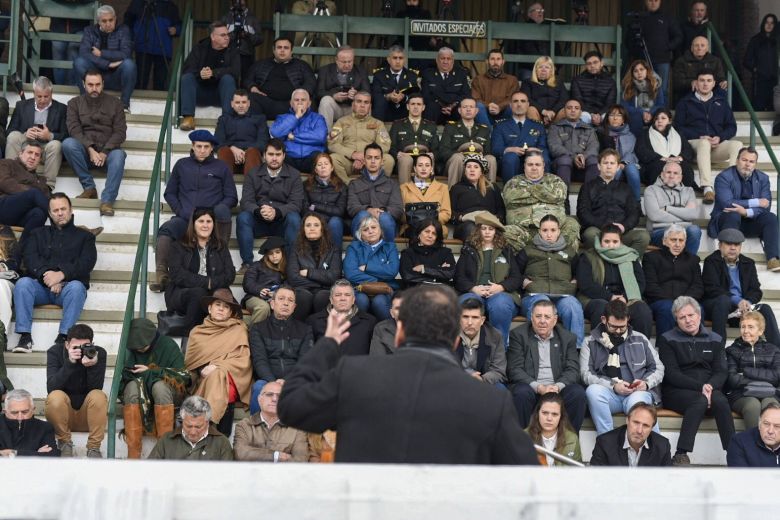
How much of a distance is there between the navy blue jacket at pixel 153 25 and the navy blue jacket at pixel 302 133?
2506 millimetres

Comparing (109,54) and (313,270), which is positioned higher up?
(109,54)

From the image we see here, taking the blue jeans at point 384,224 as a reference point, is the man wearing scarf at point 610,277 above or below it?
below

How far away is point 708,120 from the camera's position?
12883 mm

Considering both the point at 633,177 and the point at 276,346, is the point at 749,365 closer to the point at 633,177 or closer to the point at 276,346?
the point at 633,177

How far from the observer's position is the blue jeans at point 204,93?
41.0 feet

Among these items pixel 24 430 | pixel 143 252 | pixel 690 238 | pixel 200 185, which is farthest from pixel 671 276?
pixel 24 430

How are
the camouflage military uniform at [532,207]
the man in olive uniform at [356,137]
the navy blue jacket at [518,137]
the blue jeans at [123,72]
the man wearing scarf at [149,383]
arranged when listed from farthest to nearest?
the blue jeans at [123,72] < the navy blue jacket at [518,137] < the man in olive uniform at [356,137] < the camouflage military uniform at [532,207] < the man wearing scarf at [149,383]

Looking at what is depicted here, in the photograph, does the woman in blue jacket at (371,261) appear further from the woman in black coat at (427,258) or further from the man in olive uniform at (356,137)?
the man in olive uniform at (356,137)

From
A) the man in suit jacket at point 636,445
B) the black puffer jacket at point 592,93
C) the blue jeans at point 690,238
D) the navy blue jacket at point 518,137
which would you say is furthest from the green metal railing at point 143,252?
the blue jeans at point 690,238

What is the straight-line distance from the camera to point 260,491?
356cm

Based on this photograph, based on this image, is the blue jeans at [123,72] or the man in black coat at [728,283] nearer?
the man in black coat at [728,283]

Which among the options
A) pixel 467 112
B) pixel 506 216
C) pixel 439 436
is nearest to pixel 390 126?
pixel 467 112

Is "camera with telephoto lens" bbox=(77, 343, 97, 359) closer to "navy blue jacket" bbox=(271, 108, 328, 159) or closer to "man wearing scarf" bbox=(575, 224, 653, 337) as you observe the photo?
"navy blue jacket" bbox=(271, 108, 328, 159)

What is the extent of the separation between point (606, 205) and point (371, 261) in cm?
218
